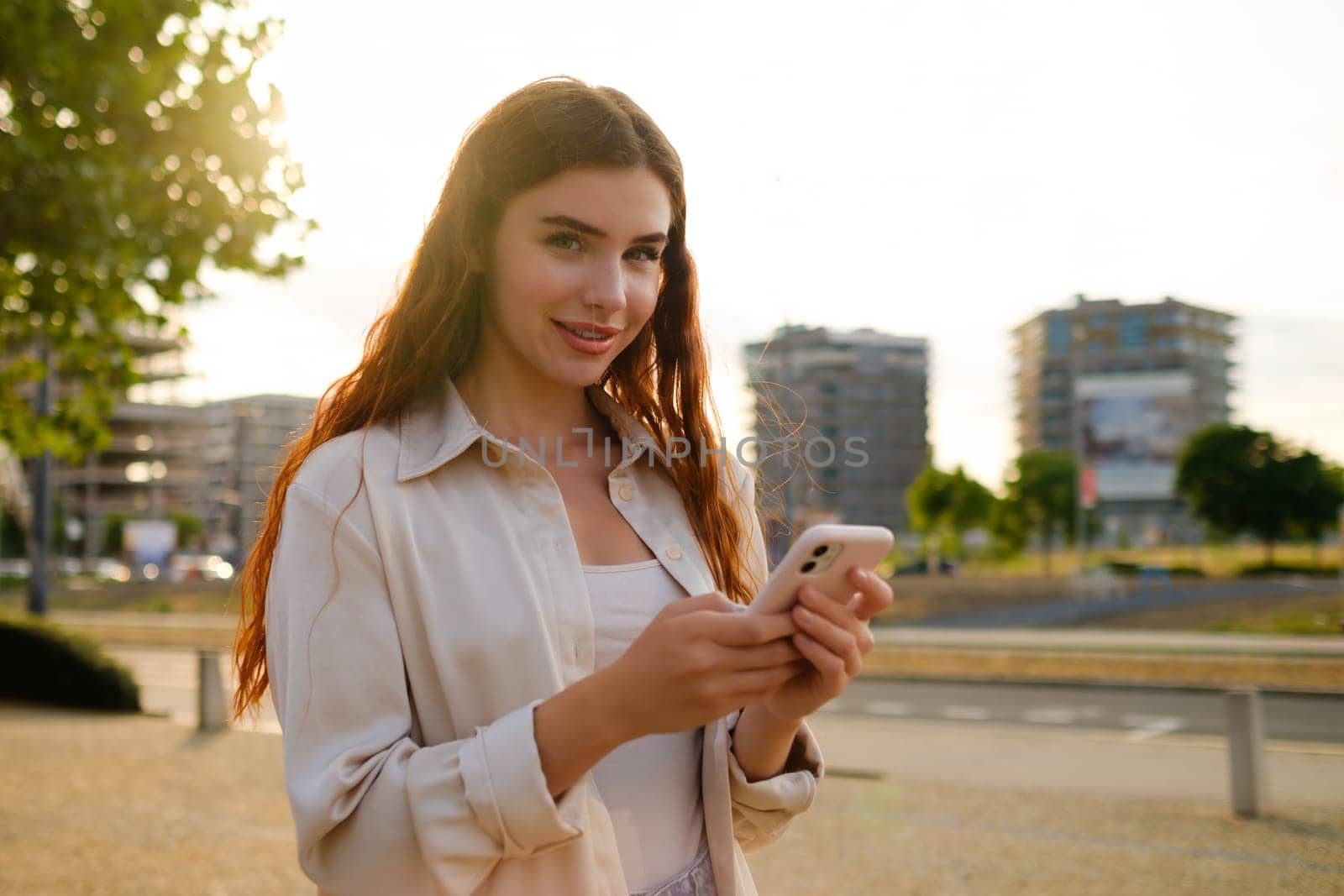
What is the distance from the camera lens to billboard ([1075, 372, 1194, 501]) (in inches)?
1889

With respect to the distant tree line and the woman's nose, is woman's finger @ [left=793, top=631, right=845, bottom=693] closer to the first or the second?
the woman's nose

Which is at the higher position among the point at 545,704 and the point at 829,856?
the point at 545,704

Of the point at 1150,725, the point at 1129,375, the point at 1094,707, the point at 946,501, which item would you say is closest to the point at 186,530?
the point at 946,501

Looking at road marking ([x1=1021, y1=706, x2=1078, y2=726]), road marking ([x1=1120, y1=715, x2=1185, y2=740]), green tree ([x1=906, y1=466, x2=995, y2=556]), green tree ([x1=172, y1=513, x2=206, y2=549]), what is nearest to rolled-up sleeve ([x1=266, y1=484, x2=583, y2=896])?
road marking ([x1=1120, y1=715, x2=1185, y2=740])

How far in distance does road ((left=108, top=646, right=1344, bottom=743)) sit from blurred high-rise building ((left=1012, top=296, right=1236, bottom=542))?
122 feet

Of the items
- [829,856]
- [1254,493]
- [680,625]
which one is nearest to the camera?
[680,625]

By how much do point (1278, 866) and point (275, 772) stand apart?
20.8ft

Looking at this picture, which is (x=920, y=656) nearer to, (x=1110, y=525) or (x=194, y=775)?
(x=194, y=775)

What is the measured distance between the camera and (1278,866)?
19.2 feet

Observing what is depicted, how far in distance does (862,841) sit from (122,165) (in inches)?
229

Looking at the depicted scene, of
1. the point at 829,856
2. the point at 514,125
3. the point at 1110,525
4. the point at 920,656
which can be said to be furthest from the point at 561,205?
the point at 1110,525

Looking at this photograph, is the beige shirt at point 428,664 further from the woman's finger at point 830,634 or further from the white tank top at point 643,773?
the woman's finger at point 830,634

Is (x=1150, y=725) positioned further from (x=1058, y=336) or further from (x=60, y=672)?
(x=1058, y=336)

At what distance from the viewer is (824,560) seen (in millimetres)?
1258
